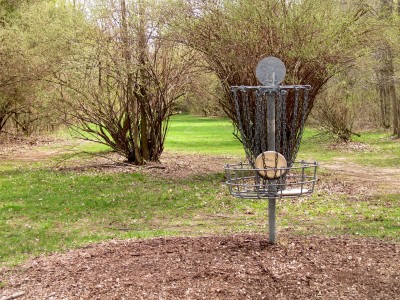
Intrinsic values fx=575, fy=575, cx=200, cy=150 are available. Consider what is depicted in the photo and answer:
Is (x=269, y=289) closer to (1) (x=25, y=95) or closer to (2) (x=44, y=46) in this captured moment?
(2) (x=44, y=46)

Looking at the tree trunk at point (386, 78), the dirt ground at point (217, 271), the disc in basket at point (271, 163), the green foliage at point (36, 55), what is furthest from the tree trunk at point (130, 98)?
the disc in basket at point (271, 163)

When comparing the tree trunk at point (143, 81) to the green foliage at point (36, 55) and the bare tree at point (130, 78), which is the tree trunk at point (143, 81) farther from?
the green foliage at point (36, 55)

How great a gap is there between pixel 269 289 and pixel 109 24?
45.1 feet

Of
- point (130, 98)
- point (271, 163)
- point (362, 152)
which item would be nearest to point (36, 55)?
point (130, 98)

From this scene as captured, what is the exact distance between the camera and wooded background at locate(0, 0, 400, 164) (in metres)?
14.0

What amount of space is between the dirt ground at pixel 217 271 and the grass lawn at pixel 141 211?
1.86 meters

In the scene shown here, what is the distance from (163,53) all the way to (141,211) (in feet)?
23.3

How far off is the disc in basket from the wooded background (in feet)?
28.2

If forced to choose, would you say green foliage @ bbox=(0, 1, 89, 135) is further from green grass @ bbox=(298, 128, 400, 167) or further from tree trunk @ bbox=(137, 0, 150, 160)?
green grass @ bbox=(298, 128, 400, 167)

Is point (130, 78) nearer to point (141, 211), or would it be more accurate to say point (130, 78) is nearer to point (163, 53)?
point (163, 53)

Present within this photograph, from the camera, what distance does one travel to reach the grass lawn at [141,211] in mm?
9461

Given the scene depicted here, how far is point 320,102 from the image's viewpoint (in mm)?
26625

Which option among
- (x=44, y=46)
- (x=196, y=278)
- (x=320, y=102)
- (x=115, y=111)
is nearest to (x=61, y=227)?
(x=196, y=278)

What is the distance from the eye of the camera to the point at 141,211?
1207 cm
